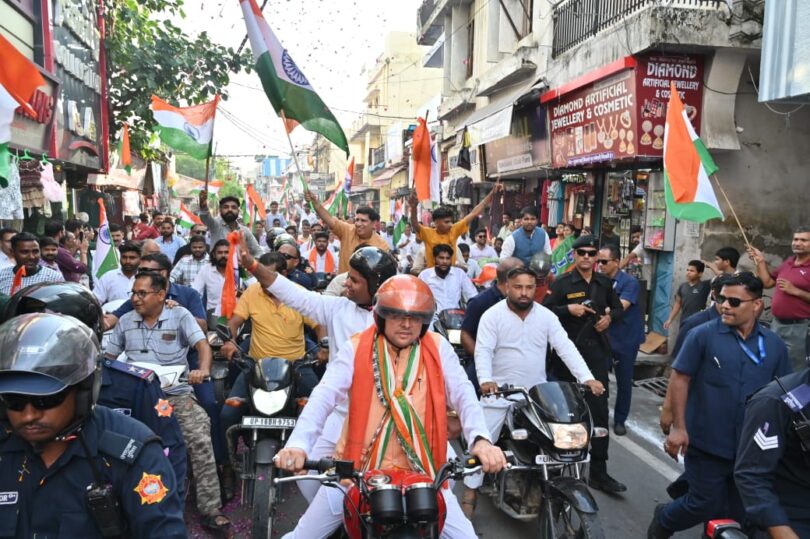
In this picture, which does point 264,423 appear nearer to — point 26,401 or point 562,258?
point 26,401

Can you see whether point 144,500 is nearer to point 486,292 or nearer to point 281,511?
point 281,511

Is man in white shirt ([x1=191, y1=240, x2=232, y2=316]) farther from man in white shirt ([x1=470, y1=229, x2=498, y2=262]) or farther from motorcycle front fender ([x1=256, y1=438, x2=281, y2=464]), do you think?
man in white shirt ([x1=470, y1=229, x2=498, y2=262])

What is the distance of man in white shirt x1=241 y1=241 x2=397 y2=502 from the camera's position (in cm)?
386

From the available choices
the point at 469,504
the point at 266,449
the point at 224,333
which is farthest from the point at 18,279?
the point at 469,504

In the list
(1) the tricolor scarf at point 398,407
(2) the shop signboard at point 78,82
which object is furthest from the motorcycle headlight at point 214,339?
(2) the shop signboard at point 78,82

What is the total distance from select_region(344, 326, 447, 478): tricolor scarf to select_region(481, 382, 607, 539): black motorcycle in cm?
81

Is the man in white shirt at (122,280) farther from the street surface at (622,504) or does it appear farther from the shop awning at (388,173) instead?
the shop awning at (388,173)

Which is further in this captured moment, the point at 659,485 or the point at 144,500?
the point at 659,485

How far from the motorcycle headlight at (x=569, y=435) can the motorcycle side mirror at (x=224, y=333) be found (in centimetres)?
254

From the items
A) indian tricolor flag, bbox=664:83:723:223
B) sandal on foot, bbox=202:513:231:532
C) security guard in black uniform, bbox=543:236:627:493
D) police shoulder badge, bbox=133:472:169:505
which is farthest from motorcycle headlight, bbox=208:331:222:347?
indian tricolor flag, bbox=664:83:723:223

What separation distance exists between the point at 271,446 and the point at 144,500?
245cm

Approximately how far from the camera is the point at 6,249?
732cm

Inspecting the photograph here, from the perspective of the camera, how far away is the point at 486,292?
5617mm

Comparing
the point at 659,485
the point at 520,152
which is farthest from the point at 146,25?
the point at 659,485
